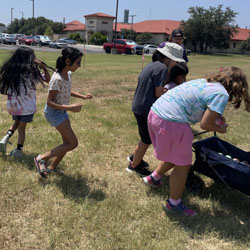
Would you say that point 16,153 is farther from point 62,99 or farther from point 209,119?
point 209,119

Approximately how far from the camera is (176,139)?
8.66ft

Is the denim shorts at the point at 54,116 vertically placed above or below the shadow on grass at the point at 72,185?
above

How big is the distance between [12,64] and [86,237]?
7.56ft

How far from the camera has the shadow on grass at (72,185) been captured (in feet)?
10.3

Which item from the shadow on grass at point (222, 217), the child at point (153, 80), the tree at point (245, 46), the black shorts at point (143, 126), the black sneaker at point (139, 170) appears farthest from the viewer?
the tree at point (245, 46)

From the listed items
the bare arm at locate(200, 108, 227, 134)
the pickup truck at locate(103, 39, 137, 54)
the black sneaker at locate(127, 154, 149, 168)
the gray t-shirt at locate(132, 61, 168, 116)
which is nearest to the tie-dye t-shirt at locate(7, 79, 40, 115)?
the gray t-shirt at locate(132, 61, 168, 116)

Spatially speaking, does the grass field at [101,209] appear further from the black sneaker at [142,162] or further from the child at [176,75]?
the child at [176,75]

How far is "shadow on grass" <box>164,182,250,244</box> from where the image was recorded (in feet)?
8.96

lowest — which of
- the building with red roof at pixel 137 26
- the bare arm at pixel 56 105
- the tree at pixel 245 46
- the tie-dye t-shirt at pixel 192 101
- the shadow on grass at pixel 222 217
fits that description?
the shadow on grass at pixel 222 217

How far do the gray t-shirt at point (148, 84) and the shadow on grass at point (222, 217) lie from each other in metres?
1.19

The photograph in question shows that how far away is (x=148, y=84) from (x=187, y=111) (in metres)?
0.73

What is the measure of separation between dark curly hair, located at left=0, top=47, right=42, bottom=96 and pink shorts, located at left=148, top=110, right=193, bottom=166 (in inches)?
70.0

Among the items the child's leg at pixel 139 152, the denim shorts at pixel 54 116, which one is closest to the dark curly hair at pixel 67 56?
the denim shorts at pixel 54 116

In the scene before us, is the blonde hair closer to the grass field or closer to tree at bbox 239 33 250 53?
the grass field
